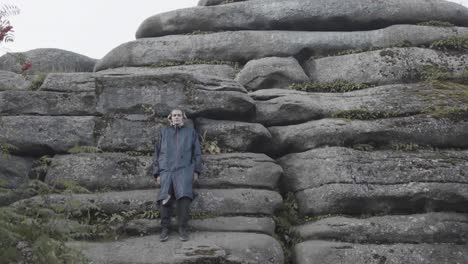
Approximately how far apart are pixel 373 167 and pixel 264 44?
8.68m

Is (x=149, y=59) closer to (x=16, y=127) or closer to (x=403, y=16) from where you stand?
(x=16, y=127)

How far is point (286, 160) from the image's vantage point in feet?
49.5

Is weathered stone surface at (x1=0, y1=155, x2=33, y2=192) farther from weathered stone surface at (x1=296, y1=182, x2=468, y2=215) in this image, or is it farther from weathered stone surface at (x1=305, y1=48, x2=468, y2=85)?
weathered stone surface at (x1=305, y1=48, x2=468, y2=85)

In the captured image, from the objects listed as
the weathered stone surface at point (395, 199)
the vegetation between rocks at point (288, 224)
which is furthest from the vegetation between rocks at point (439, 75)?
the vegetation between rocks at point (288, 224)

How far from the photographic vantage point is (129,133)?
1506 cm

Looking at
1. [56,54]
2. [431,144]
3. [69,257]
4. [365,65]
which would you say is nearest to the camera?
[69,257]

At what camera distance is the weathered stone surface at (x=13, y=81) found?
687 inches

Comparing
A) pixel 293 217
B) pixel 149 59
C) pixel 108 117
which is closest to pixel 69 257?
pixel 293 217

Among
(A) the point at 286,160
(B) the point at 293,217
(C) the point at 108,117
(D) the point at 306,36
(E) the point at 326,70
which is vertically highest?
(D) the point at 306,36

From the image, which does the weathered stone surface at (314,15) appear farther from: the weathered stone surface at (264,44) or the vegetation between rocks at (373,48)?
the vegetation between rocks at (373,48)

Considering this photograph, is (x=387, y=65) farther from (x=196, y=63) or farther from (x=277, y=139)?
(x=196, y=63)

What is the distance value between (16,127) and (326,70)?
1201 centimetres

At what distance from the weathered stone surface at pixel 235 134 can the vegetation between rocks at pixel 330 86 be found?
3792mm

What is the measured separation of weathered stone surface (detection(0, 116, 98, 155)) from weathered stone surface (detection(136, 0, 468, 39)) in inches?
340
